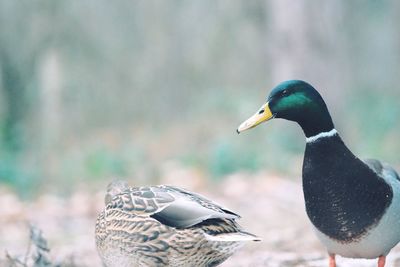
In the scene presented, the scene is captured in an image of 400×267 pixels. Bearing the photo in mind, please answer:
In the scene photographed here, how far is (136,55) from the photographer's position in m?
14.9

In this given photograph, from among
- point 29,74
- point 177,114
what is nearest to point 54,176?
point 29,74

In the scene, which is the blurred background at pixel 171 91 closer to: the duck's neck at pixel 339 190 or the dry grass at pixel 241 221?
the dry grass at pixel 241 221

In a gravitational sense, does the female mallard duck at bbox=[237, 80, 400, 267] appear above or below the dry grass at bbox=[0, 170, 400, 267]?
below

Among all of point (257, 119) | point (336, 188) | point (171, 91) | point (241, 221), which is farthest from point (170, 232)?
point (171, 91)

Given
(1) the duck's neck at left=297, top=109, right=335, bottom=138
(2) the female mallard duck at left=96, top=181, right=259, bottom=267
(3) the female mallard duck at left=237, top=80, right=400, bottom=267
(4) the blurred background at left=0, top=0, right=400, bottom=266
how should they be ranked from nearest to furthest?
(2) the female mallard duck at left=96, top=181, right=259, bottom=267, (3) the female mallard duck at left=237, top=80, right=400, bottom=267, (1) the duck's neck at left=297, top=109, right=335, bottom=138, (4) the blurred background at left=0, top=0, right=400, bottom=266

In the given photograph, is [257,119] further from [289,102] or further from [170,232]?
[170,232]

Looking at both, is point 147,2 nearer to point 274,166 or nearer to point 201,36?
point 201,36

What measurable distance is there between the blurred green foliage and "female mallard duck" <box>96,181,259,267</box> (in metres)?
5.24

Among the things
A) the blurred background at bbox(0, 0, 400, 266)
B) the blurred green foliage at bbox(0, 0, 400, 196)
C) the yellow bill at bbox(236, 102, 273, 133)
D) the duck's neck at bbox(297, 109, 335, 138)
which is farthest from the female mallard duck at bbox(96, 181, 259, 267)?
the blurred green foliage at bbox(0, 0, 400, 196)

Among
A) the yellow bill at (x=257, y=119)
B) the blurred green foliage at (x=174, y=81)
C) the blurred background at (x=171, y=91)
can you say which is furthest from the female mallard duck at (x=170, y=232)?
the blurred green foliage at (x=174, y=81)

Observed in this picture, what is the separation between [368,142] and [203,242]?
8.64m

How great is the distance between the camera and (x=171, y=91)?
1512 cm

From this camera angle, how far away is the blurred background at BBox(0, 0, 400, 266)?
10.6 metres

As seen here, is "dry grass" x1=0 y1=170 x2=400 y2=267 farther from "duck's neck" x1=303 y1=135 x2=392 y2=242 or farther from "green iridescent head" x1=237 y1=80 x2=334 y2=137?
"green iridescent head" x1=237 y1=80 x2=334 y2=137
